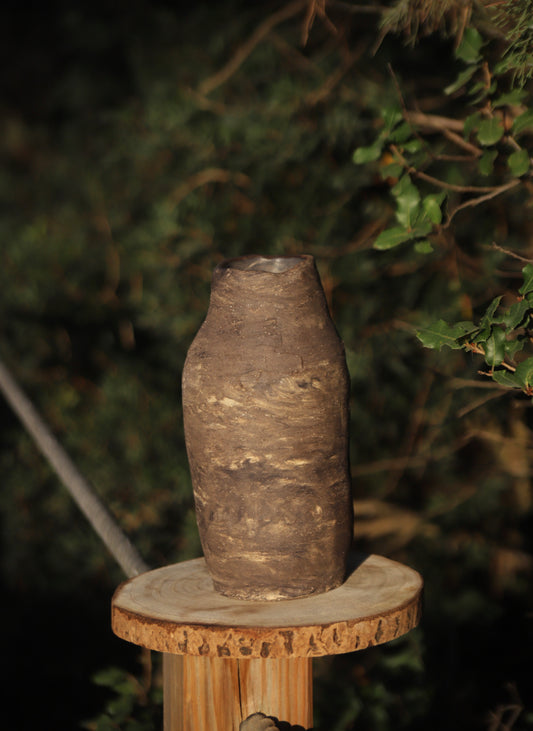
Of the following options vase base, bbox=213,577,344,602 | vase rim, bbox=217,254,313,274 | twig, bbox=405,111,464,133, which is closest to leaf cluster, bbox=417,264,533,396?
vase rim, bbox=217,254,313,274

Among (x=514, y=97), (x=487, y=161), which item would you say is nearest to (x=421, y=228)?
(x=487, y=161)

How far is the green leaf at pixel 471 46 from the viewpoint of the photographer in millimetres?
1999

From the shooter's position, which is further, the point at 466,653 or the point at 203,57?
the point at 203,57

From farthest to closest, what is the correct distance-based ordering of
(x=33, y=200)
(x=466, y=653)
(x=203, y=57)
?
(x=33, y=200), (x=203, y=57), (x=466, y=653)

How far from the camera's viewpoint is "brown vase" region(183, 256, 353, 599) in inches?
67.5

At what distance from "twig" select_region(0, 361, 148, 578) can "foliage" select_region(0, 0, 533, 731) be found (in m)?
0.55

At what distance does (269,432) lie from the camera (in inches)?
67.3

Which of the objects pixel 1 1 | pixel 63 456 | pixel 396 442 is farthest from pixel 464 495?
pixel 1 1

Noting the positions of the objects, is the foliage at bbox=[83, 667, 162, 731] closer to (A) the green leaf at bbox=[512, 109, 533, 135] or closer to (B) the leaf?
(B) the leaf

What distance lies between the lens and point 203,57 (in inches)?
165

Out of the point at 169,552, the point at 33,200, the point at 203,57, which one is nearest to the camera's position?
the point at 169,552

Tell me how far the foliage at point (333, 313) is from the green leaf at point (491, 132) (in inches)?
16.0

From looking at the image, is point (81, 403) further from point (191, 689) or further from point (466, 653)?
point (191, 689)

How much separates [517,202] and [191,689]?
2122 millimetres
